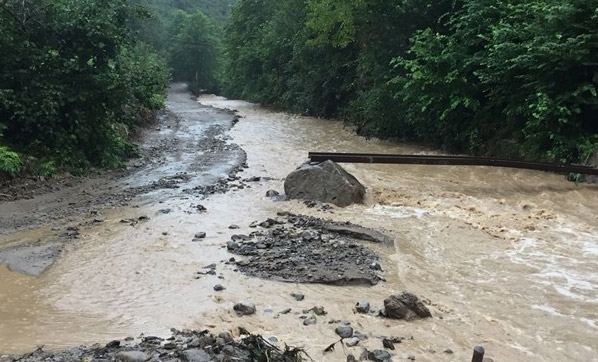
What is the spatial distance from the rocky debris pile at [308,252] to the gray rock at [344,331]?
4.61ft

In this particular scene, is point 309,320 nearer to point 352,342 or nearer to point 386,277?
point 352,342

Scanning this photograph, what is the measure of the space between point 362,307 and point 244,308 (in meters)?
1.35

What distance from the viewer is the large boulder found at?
436 inches

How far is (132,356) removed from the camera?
170 inches

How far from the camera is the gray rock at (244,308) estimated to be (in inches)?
234

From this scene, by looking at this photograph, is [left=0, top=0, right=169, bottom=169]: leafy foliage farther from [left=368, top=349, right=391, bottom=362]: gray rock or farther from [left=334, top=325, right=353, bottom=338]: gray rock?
[left=368, top=349, right=391, bottom=362]: gray rock

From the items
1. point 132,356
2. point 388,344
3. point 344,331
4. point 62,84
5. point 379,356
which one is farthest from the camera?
point 62,84

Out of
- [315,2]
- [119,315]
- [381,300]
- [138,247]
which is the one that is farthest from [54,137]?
[315,2]

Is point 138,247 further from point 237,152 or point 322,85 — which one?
point 322,85

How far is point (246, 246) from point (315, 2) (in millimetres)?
22184

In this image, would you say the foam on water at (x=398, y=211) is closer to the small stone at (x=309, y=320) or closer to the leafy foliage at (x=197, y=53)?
the small stone at (x=309, y=320)

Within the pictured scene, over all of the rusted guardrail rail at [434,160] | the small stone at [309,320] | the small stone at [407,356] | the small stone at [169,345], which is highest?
the rusted guardrail rail at [434,160]

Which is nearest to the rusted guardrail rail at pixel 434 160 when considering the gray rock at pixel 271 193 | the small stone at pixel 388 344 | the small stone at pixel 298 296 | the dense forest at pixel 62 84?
the gray rock at pixel 271 193

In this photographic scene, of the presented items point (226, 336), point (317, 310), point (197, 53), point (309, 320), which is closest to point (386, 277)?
point (317, 310)
